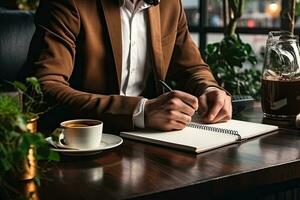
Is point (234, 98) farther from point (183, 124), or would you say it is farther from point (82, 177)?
point (82, 177)

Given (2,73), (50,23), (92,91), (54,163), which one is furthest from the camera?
(2,73)

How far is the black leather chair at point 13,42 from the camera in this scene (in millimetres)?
2367

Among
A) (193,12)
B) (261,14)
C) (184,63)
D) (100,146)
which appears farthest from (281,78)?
(193,12)

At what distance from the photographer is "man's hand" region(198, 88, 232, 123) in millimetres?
1463

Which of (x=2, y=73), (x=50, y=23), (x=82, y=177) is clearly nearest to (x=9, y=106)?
(x=82, y=177)

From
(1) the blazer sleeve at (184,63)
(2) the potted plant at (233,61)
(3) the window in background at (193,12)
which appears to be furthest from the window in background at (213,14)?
(1) the blazer sleeve at (184,63)

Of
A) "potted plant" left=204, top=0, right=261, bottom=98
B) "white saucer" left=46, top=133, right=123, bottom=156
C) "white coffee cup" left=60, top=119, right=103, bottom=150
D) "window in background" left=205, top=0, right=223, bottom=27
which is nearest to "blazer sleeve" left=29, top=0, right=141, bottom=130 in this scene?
"white saucer" left=46, top=133, right=123, bottom=156

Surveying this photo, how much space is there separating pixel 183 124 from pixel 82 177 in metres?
0.43

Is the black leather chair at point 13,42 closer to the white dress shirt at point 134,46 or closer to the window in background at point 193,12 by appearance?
the white dress shirt at point 134,46

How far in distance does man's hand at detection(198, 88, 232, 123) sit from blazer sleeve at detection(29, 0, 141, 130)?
22cm

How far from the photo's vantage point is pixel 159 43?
6.06ft

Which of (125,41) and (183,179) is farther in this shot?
(125,41)

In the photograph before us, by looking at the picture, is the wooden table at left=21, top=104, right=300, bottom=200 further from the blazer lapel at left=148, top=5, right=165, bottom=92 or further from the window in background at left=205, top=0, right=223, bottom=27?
the window in background at left=205, top=0, right=223, bottom=27

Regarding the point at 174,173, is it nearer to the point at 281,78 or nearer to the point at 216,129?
the point at 216,129
